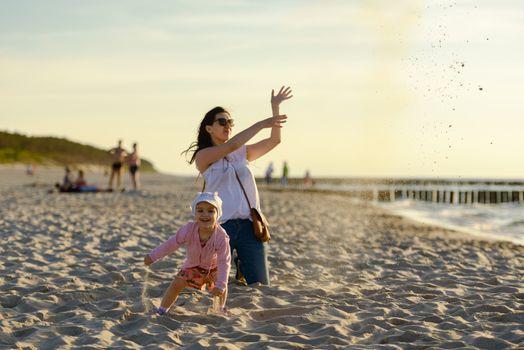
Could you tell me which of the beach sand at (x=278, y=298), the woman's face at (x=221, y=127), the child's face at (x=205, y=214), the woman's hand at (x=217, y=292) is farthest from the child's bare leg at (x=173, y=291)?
the woman's face at (x=221, y=127)

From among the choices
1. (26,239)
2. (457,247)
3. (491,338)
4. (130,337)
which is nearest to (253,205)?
(130,337)

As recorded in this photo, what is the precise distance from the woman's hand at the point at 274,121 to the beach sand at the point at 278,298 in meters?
1.70

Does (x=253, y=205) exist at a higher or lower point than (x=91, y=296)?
higher

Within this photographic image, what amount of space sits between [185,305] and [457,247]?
7.32 m

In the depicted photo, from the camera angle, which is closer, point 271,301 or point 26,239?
point 271,301

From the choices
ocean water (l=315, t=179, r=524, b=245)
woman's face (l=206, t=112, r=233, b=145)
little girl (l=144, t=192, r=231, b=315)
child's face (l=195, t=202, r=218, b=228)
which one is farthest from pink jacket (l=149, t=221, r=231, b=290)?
ocean water (l=315, t=179, r=524, b=245)

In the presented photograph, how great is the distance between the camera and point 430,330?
18.4 feet

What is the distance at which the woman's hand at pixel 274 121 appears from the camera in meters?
5.94

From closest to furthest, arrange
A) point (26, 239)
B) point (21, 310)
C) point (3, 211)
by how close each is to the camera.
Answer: point (21, 310), point (26, 239), point (3, 211)

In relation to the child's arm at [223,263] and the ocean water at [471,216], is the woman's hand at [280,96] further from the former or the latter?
the ocean water at [471,216]

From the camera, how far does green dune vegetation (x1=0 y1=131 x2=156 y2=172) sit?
229 feet

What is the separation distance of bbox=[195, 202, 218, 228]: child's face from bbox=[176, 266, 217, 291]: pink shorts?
448mm

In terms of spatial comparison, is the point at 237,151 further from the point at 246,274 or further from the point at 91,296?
the point at 91,296

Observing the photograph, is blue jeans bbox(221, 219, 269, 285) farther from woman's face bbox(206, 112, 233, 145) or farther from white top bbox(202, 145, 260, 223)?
woman's face bbox(206, 112, 233, 145)
